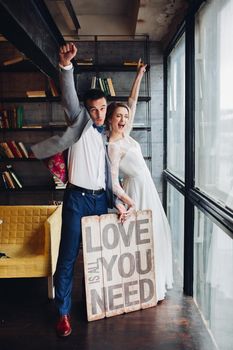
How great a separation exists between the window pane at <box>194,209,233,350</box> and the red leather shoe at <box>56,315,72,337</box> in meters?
0.98

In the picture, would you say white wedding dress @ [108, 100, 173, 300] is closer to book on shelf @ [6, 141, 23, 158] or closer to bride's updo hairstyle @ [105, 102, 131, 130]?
bride's updo hairstyle @ [105, 102, 131, 130]

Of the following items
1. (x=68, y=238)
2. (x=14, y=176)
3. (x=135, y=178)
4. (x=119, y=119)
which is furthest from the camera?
(x=14, y=176)

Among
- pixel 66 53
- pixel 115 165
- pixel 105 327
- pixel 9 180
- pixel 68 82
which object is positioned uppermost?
pixel 66 53

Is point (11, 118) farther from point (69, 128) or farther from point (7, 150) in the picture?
point (69, 128)

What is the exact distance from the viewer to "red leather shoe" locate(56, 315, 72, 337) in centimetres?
264

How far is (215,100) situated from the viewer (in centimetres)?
263

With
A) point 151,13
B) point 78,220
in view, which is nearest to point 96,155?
point 78,220

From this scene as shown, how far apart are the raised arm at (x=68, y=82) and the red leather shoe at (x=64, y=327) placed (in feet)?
4.41

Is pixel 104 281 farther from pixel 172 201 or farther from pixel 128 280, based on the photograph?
pixel 172 201

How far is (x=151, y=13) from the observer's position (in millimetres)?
3873

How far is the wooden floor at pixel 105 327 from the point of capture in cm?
252

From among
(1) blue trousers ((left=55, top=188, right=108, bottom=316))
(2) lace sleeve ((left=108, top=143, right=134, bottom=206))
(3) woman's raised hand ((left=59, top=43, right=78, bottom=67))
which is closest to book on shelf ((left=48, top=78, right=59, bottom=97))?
(2) lace sleeve ((left=108, top=143, right=134, bottom=206))

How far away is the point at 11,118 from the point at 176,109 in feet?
6.85

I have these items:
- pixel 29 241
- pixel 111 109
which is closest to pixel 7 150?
pixel 29 241
